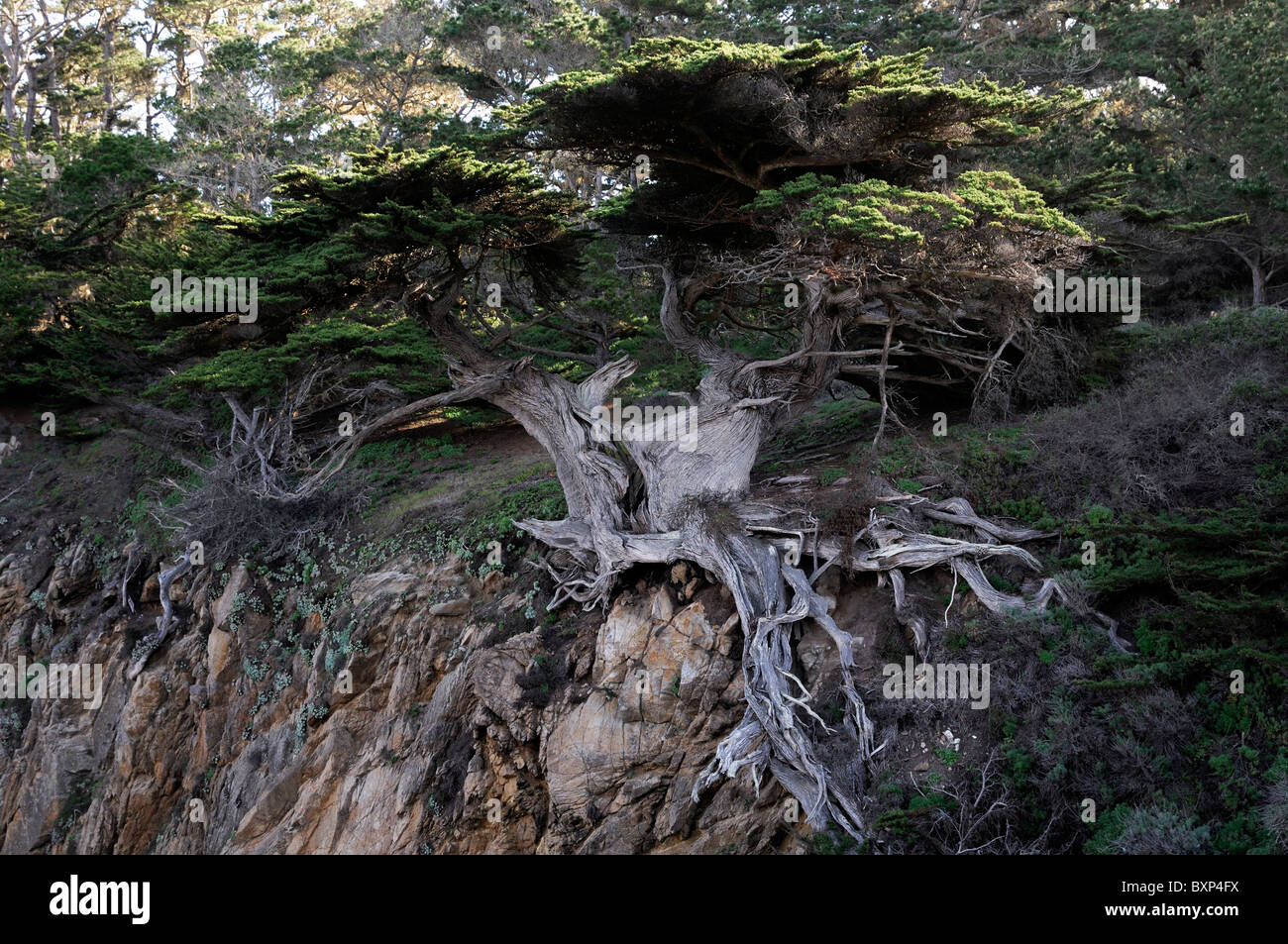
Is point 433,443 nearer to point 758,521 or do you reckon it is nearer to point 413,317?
point 413,317

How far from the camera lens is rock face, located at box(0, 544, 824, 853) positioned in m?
8.66

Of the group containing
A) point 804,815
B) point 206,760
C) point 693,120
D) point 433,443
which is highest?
point 693,120

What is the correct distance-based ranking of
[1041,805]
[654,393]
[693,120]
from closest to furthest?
1. [1041,805]
2. [693,120]
3. [654,393]

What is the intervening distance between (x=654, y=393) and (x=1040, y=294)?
4.86 m

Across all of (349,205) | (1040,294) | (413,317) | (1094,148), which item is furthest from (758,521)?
(1094,148)

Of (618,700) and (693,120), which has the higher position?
(693,120)

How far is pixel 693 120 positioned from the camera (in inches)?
379

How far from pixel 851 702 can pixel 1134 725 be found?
2.15m

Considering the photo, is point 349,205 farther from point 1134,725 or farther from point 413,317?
point 1134,725

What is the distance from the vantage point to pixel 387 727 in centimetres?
1054

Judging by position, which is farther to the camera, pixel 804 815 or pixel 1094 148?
pixel 1094 148

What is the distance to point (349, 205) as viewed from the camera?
10.1 meters

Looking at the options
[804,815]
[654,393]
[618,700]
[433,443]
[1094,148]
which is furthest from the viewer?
[433,443]

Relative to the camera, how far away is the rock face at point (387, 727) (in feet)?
28.4
